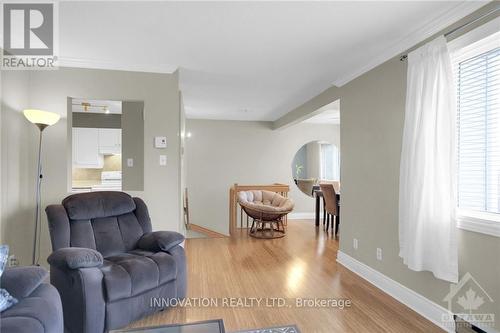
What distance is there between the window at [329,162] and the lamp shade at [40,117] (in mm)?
6009

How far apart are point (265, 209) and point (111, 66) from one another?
320 centimetres

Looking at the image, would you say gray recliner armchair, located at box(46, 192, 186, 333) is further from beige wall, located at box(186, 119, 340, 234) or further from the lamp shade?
beige wall, located at box(186, 119, 340, 234)

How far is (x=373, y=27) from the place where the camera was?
2322 millimetres

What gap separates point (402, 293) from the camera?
2604 millimetres

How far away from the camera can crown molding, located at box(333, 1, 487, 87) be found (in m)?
1.97

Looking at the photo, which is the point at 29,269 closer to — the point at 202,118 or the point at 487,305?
the point at 487,305

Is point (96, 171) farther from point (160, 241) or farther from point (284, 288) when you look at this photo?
point (284, 288)

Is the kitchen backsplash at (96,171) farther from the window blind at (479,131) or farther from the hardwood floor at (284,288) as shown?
the window blind at (479,131)

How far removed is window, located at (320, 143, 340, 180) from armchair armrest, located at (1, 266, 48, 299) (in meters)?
6.54

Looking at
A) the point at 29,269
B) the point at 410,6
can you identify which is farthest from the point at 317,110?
the point at 29,269

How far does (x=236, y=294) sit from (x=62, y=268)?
1501 millimetres

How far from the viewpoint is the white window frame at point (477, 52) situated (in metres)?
1.86

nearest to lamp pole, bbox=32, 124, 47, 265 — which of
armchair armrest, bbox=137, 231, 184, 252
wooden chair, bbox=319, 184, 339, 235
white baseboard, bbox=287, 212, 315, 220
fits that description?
armchair armrest, bbox=137, 231, 184, 252

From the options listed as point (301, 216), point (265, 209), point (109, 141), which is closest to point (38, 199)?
point (109, 141)
